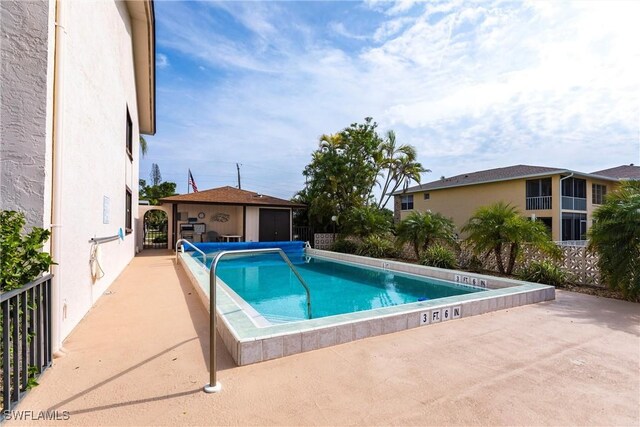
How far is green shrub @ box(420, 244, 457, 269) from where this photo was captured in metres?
10.9

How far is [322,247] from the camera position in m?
20.6

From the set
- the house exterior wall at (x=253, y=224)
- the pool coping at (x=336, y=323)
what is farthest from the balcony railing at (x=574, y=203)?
the house exterior wall at (x=253, y=224)

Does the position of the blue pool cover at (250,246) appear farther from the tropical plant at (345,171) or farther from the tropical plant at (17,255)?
the tropical plant at (17,255)

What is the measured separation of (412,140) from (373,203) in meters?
5.26

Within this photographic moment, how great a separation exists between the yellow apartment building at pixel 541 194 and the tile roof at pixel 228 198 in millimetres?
8294

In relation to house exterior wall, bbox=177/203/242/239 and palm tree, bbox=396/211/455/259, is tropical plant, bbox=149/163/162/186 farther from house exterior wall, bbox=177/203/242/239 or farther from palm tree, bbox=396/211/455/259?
palm tree, bbox=396/211/455/259

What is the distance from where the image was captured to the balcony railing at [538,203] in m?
18.6

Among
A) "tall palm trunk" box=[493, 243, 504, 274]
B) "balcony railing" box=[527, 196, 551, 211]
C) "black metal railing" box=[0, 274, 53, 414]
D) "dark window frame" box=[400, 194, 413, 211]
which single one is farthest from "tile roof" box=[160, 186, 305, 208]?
"black metal railing" box=[0, 274, 53, 414]

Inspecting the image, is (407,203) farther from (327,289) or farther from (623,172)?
(327,289)

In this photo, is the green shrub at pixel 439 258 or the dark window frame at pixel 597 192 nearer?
the green shrub at pixel 439 258

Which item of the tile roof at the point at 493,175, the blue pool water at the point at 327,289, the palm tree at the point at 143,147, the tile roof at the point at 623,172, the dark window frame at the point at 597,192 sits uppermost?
the palm tree at the point at 143,147

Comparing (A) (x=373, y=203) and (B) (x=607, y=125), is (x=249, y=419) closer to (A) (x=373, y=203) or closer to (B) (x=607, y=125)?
(B) (x=607, y=125)

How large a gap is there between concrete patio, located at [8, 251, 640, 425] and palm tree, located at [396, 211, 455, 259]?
311 inches

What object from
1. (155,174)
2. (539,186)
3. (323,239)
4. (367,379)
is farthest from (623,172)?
(155,174)
